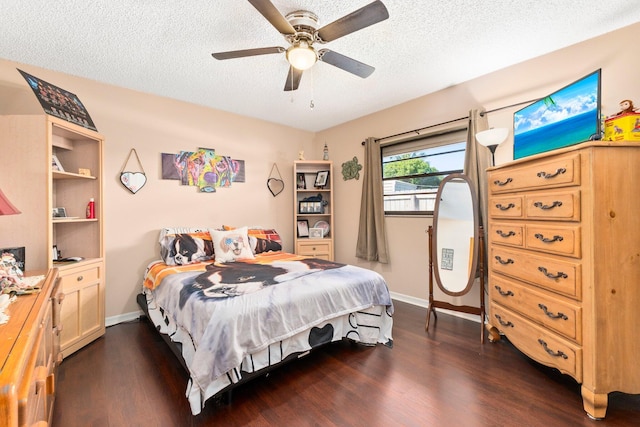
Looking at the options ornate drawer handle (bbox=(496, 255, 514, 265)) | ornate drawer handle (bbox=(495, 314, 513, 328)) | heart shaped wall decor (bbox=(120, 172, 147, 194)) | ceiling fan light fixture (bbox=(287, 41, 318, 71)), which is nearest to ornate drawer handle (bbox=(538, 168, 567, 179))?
ornate drawer handle (bbox=(496, 255, 514, 265))

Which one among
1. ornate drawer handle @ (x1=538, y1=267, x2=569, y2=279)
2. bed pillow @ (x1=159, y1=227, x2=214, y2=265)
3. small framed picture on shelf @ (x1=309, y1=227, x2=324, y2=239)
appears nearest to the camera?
ornate drawer handle @ (x1=538, y1=267, x2=569, y2=279)

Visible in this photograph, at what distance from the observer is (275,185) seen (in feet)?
13.9

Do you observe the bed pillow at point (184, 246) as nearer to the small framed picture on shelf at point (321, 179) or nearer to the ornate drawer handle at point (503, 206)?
the small framed picture on shelf at point (321, 179)

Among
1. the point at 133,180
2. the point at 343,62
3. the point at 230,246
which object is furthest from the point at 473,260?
the point at 133,180

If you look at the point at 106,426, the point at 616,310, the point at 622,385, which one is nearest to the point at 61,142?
the point at 106,426

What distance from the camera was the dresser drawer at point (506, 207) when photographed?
201 centimetres

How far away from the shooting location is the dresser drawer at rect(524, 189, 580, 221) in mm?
Result: 1604

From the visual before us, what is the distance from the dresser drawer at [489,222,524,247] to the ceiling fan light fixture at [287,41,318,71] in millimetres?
1902

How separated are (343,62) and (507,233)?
181cm

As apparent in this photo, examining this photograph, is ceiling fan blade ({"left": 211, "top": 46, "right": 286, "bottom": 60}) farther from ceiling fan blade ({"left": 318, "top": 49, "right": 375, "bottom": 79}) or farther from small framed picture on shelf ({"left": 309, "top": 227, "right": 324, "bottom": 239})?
small framed picture on shelf ({"left": 309, "top": 227, "right": 324, "bottom": 239})

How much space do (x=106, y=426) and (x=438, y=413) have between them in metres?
1.85

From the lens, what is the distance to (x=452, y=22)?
199 cm

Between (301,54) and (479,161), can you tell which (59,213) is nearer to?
(301,54)

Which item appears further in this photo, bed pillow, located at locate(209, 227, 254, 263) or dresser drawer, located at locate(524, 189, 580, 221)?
bed pillow, located at locate(209, 227, 254, 263)
